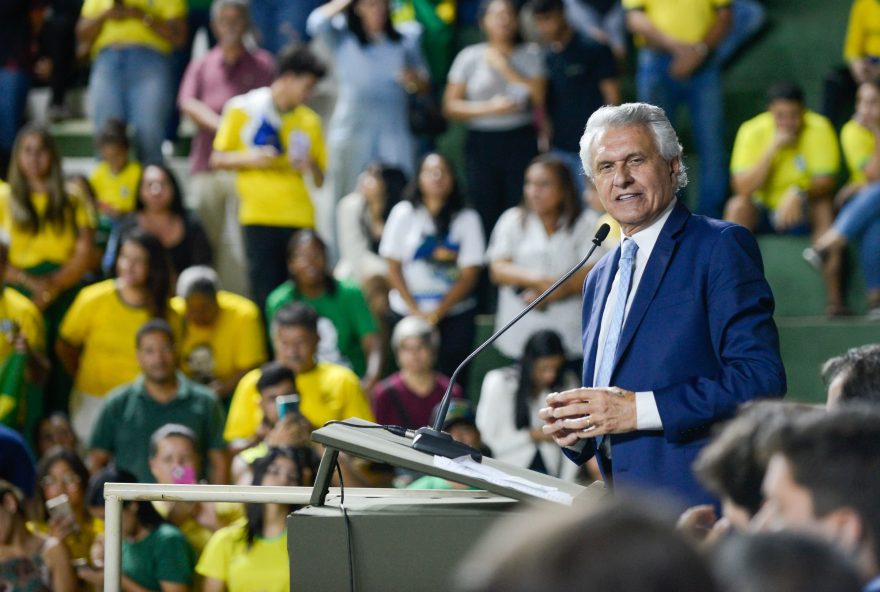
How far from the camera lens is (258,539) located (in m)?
4.67

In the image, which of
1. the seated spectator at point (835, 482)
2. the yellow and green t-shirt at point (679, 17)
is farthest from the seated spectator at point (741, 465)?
the yellow and green t-shirt at point (679, 17)

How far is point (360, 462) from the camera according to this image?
5.86 meters

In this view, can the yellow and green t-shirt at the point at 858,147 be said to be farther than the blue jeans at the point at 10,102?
No

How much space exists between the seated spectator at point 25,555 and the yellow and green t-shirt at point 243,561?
47 centimetres

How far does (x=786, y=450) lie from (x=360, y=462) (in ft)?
13.9

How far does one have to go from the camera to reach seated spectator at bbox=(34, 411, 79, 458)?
6.37 meters

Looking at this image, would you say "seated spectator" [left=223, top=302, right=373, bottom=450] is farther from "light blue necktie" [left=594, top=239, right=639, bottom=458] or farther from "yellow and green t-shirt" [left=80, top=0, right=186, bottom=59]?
"light blue necktie" [left=594, top=239, right=639, bottom=458]

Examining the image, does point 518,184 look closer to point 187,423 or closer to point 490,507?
point 187,423

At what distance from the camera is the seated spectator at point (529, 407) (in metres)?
6.01

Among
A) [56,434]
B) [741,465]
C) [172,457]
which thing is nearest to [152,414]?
[172,457]

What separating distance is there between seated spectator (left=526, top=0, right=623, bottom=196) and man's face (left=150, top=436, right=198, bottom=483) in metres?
2.44

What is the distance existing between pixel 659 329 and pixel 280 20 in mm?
5786

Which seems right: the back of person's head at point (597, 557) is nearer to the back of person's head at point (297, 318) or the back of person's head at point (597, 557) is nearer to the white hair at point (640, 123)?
the white hair at point (640, 123)

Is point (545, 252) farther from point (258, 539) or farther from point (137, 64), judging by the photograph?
point (137, 64)
